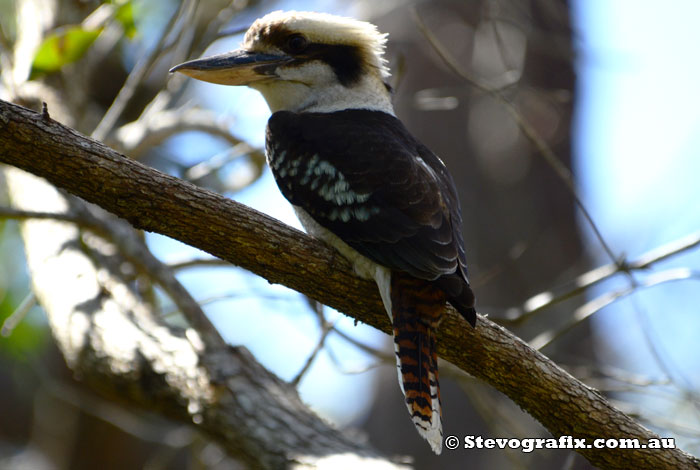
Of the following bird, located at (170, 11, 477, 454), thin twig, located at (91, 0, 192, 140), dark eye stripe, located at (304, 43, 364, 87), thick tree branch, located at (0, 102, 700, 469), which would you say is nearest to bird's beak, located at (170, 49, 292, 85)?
bird, located at (170, 11, 477, 454)

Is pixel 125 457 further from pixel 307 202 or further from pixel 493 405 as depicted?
pixel 307 202

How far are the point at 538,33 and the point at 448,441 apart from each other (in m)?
2.65

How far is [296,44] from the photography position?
9.59 ft

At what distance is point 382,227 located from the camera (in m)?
2.31

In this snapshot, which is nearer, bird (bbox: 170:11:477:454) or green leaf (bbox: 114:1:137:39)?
bird (bbox: 170:11:477:454)

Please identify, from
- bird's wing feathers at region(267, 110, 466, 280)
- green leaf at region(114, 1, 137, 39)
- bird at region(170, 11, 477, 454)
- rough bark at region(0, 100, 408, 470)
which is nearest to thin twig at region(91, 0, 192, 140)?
green leaf at region(114, 1, 137, 39)

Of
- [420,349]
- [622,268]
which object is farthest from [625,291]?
[420,349]

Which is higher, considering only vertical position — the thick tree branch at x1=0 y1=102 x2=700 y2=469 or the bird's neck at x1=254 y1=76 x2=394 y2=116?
the bird's neck at x1=254 y1=76 x2=394 y2=116

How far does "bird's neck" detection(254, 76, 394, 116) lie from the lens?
2900mm

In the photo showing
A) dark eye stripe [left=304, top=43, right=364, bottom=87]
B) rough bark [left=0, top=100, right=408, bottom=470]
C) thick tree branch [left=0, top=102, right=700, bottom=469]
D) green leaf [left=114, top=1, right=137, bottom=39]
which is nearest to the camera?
thick tree branch [left=0, top=102, right=700, bottom=469]

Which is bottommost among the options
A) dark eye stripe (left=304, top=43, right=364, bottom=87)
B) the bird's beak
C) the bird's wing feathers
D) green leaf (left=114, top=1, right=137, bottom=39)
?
the bird's wing feathers

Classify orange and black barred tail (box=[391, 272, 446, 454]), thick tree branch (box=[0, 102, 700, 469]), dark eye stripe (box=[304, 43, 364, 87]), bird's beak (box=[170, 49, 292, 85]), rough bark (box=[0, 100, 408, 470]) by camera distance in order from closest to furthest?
thick tree branch (box=[0, 102, 700, 469]) < orange and black barred tail (box=[391, 272, 446, 454]) < rough bark (box=[0, 100, 408, 470]) < bird's beak (box=[170, 49, 292, 85]) < dark eye stripe (box=[304, 43, 364, 87])

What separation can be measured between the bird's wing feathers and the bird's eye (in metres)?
0.28

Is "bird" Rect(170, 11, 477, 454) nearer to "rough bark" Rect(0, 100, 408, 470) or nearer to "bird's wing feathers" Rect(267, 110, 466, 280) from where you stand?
"bird's wing feathers" Rect(267, 110, 466, 280)
